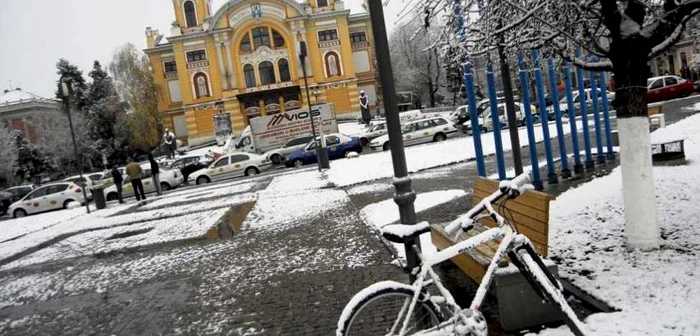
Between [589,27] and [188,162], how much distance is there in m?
30.2

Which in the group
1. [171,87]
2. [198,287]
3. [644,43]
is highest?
[171,87]

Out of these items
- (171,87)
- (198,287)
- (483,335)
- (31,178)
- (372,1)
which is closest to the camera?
(483,335)

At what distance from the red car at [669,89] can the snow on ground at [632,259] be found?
26.3 meters

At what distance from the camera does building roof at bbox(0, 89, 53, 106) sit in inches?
2987

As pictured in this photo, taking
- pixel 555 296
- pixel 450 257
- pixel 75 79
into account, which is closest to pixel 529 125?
pixel 555 296

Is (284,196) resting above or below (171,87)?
below

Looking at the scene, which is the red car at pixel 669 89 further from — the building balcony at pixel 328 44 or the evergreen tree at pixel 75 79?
the evergreen tree at pixel 75 79

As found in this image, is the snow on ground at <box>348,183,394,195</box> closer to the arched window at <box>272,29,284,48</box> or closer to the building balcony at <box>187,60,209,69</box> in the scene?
the arched window at <box>272,29,284,48</box>

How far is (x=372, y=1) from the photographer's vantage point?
13.3ft

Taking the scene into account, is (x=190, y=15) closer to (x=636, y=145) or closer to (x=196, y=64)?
(x=196, y=64)

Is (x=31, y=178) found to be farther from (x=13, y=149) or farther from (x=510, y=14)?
(x=510, y=14)

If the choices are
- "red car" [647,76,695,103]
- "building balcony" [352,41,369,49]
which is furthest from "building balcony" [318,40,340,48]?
"red car" [647,76,695,103]

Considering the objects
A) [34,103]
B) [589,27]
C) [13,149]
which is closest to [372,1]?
[589,27]

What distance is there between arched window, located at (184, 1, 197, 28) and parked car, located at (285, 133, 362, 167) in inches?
1453
